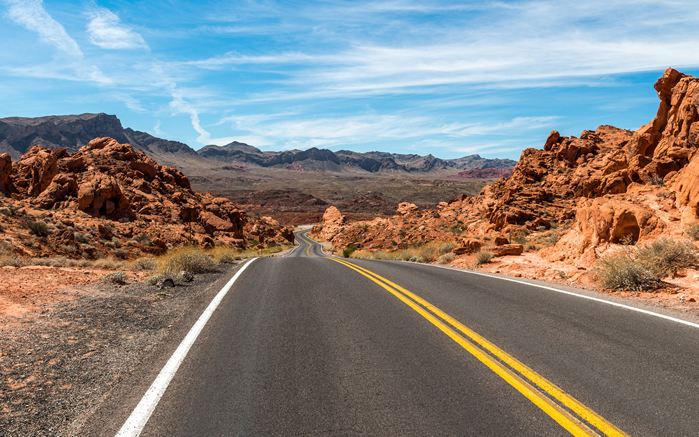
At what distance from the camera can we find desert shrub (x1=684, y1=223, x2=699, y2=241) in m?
10.1

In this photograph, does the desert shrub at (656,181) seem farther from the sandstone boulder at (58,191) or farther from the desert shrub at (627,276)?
the sandstone boulder at (58,191)

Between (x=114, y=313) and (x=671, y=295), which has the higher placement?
(x=671, y=295)

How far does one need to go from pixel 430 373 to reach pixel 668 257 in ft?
27.3

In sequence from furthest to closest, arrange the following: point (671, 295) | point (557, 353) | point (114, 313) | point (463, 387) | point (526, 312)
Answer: point (671, 295) → point (114, 313) → point (526, 312) → point (557, 353) → point (463, 387)

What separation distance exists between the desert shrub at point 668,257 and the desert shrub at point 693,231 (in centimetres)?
93

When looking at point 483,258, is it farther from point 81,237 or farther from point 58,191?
point 58,191

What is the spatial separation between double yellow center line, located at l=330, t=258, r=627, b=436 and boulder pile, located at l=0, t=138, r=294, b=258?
51.4 feet

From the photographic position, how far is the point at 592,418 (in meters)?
Result: 3.08

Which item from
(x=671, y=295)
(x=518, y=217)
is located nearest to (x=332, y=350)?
(x=671, y=295)

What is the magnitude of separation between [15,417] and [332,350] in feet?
9.82

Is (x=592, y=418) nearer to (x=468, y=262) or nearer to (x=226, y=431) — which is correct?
(x=226, y=431)

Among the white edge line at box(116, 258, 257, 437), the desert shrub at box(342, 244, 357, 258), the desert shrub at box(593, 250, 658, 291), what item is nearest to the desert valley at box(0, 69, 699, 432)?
the desert shrub at box(593, 250, 658, 291)

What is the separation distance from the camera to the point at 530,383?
12.2 feet

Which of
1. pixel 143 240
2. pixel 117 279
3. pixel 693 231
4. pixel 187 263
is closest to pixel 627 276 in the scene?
pixel 693 231
